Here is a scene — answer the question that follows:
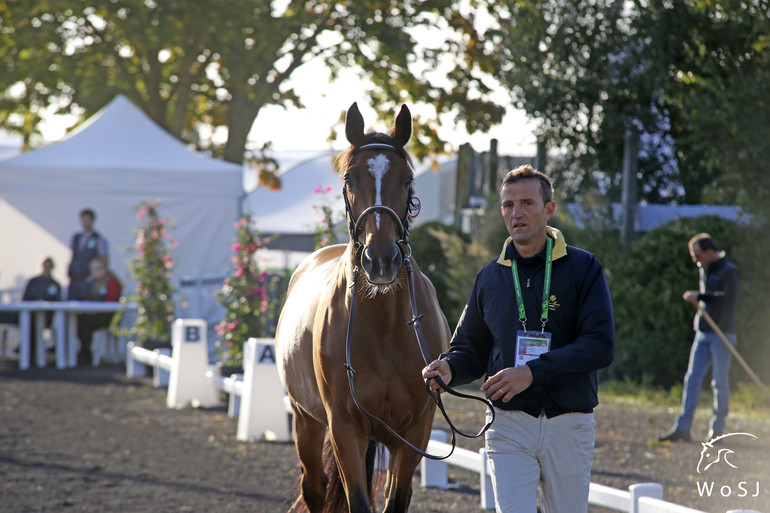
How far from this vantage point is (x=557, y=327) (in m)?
3.16

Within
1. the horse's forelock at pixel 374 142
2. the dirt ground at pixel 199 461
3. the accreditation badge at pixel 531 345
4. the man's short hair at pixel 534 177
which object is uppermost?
the horse's forelock at pixel 374 142

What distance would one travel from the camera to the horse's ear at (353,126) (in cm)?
419

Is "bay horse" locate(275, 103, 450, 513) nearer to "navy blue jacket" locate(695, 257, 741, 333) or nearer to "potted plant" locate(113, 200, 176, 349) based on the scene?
"navy blue jacket" locate(695, 257, 741, 333)

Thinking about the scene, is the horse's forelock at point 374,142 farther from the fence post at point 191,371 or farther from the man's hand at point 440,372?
the fence post at point 191,371

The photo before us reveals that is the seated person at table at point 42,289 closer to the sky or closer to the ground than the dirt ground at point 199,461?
closer to the sky

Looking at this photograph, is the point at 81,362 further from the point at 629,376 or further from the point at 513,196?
the point at 513,196

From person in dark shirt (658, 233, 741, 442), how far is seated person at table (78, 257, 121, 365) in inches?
363

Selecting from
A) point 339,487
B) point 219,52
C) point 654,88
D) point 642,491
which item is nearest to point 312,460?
point 339,487

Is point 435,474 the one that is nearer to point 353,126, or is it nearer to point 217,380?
point 353,126

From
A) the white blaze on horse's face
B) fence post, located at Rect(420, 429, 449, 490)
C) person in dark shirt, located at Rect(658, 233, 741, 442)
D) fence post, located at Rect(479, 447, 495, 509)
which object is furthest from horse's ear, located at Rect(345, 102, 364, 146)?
person in dark shirt, located at Rect(658, 233, 741, 442)

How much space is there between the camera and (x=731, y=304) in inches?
325

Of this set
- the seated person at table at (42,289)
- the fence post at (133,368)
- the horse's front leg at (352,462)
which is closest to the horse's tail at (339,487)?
the horse's front leg at (352,462)

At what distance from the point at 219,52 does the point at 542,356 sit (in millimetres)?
17237

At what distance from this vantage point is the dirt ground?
20.2 feet
